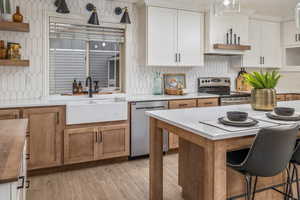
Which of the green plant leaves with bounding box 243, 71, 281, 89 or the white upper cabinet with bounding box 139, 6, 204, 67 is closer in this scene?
the green plant leaves with bounding box 243, 71, 281, 89

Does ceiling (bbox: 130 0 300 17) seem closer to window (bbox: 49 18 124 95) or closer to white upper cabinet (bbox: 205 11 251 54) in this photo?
white upper cabinet (bbox: 205 11 251 54)

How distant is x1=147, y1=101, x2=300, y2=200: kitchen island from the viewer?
5.10ft

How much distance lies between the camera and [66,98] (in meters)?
3.65

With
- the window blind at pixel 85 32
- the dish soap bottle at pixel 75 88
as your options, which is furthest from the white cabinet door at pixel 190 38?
the dish soap bottle at pixel 75 88

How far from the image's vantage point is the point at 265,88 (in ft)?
7.61

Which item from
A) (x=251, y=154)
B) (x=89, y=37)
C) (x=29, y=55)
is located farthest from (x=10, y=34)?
(x=251, y=154)

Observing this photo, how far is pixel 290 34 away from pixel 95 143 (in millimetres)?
4406

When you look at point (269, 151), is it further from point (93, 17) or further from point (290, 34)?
point (290, 34)

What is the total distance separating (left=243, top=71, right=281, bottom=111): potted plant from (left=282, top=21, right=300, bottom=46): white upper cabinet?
10.6 feet

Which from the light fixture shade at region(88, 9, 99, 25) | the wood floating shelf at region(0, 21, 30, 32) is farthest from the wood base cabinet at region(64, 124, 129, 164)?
the light fixture shade at region(88, 9, 99, 25)

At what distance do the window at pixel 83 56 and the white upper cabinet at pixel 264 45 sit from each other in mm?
2541

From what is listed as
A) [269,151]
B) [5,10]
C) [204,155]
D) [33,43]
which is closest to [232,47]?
[204,155]

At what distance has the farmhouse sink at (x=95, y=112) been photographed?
314 centimetres

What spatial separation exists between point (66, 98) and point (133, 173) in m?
1.51
